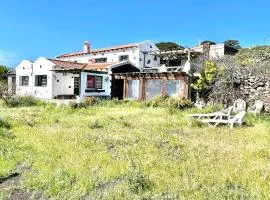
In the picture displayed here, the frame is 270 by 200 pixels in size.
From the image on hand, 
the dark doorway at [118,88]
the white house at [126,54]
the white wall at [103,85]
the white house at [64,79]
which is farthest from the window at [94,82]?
the white house at [126,54]

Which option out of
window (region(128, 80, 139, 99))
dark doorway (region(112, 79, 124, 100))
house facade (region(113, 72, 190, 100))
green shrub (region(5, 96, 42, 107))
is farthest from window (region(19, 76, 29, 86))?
window (region(128, 80, 139, 99))

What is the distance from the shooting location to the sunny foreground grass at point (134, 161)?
6.54 m

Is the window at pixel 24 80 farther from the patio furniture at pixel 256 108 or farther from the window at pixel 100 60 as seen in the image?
the patio furniture at pixel 256 108

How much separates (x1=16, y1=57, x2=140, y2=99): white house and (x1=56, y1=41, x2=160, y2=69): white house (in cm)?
Result: 336

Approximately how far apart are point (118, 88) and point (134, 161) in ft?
79.6

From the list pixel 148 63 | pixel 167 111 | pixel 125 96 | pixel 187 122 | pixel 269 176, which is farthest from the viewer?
pixel 148 63

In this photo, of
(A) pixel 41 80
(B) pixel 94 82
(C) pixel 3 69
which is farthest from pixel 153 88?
(C) pixel 3 69

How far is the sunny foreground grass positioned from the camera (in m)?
6.54

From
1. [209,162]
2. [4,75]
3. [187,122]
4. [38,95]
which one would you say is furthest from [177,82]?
[4,75]

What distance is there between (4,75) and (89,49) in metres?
10.9

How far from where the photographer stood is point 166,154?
948cm

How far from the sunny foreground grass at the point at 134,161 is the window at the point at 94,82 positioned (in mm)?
15907

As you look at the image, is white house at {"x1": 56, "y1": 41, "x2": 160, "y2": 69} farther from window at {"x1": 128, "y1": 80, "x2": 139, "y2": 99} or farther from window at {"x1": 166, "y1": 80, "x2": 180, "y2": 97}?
window at {"x1": 166, "y1": 80, "x2": 180, "y2": 97}

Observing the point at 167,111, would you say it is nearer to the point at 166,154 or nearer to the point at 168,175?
the point at 166,154
